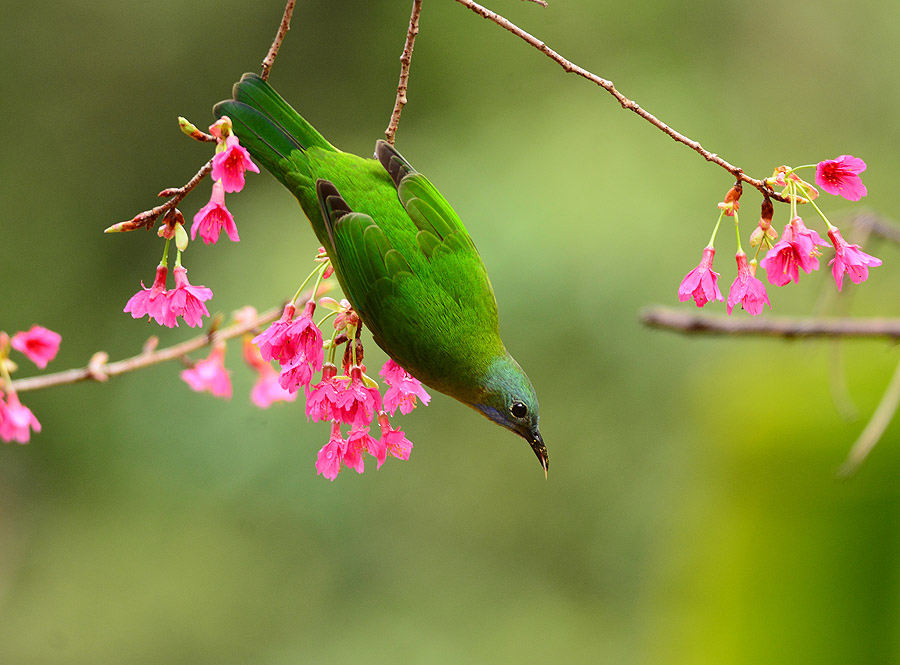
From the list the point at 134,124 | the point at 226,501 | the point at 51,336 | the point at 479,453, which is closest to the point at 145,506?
the point at 226,501

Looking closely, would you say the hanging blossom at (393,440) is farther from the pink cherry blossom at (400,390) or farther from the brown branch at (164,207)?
the brown branch at (164,207)

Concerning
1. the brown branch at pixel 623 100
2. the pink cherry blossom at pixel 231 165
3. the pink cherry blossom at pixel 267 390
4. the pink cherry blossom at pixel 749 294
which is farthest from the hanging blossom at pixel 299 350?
the pink cherry blossom at pixel 267 390

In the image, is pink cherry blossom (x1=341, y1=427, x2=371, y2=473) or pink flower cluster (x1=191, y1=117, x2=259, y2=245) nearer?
pink flower cluster (x1=191, y1=117, x2=259, y2=245)

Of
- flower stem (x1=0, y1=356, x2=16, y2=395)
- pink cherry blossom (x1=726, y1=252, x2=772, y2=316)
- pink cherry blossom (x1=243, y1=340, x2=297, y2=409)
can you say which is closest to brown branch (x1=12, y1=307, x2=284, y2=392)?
flower stem (x1=0, y1=356, x2=16, y2=395)

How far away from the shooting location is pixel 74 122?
6.35 metres

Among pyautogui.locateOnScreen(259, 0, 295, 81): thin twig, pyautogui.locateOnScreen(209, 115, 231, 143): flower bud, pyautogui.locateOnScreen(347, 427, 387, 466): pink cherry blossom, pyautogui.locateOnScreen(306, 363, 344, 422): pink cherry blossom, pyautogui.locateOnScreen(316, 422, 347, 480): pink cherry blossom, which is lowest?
pyautogui.locateOnScreen(316, 422, 347, 480): pink cherry blossom

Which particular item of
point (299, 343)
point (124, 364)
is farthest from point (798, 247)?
point (124, 364)

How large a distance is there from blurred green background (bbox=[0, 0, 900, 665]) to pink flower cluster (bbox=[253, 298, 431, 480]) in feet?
6.59

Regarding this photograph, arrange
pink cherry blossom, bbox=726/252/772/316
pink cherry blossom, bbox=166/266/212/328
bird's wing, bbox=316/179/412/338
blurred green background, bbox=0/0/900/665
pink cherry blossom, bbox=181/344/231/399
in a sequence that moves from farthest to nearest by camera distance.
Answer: blurred green background, bbox=0/0/900/665 → pink cherry blossom, bbox=181/344/231/399 → bird's wing, bbox=316/179/412/338 → pink cherry blossom, bbox=166/266/212/328 → pink cherry blossom, bbox=726/252/772/316

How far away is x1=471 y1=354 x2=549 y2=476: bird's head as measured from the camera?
146 cm

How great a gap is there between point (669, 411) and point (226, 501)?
7.93 feet

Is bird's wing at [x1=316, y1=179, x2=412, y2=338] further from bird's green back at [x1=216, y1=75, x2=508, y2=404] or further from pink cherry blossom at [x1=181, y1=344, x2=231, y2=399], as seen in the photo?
pink cherry blossom at [x1=181, y1=344, x2=231, y2=399]

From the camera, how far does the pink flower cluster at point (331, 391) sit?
1.28 m

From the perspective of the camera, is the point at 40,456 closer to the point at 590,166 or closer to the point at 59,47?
the point at 59,47
